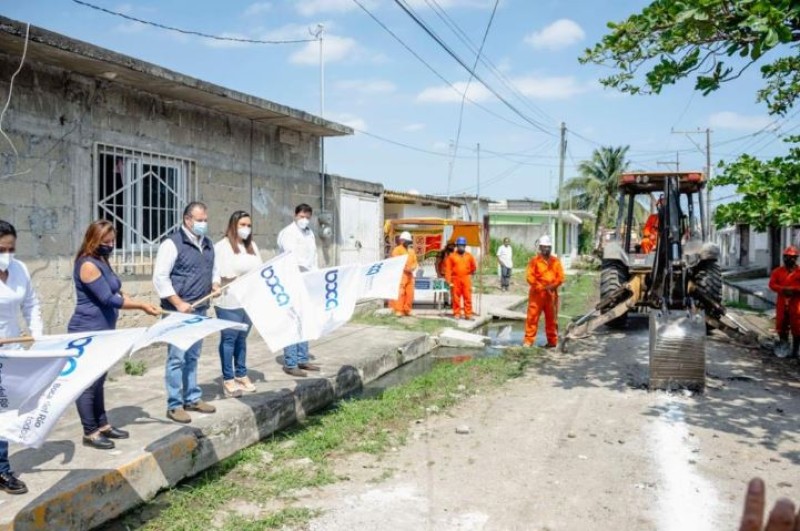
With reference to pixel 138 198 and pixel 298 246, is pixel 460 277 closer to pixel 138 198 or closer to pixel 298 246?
pixel 298 246

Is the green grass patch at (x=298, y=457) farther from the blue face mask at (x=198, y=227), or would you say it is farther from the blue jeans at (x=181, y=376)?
the blue face mask at (x=198, y=227)

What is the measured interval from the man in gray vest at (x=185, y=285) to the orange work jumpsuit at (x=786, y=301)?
25.9 feet

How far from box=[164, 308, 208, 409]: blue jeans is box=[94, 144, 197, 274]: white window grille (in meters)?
2.61

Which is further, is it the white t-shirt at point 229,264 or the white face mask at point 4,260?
the white t-shirt at point 229,264

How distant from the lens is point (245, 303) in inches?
221

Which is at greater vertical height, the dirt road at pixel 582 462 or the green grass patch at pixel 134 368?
the green grass patch at pixel 134 368

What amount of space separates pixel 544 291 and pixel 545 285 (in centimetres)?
12

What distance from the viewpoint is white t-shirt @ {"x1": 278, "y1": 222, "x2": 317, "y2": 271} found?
7.23 metres

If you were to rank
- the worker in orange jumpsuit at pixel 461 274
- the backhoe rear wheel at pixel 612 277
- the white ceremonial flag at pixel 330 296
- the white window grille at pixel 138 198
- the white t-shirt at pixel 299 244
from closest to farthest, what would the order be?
the white ceremonial flag at pixel 330 296 < the white t-shirt at pixel 299 244 < the white window grille at pixel 138 198 < the backhoe rear wheel at pixel 612 277 < the worker in orange jumpsuit at pixel 461 274

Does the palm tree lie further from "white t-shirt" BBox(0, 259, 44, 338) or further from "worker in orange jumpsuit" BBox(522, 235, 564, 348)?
"white t-shirt" BBox(0, 259, 44, 338)

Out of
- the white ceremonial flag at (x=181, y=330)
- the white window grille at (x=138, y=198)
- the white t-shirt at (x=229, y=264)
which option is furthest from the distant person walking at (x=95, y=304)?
the white window grille at (x=138, y=198)

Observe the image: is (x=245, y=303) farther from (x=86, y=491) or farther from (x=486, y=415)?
(x=486, y=415)

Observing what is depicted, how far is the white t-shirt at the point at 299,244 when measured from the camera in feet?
23.7

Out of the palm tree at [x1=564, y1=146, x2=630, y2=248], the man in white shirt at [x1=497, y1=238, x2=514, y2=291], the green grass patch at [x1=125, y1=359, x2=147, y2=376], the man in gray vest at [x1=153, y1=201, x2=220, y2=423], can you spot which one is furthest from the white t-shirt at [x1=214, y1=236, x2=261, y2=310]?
the palm tree at [x1=564, y1=146, x2=630, y2=248]
